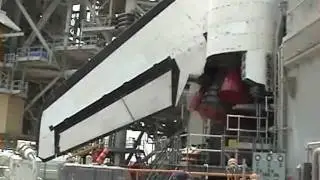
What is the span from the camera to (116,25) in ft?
106

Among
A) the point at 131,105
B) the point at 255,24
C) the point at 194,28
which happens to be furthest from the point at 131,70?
the point at 255,24

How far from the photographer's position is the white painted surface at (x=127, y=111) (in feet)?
59.2

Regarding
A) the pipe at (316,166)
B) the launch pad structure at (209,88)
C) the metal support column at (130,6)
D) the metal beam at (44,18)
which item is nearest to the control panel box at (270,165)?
the launch pad structure at (209,88)

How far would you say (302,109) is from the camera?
1354 cm

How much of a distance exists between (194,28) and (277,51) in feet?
11.6

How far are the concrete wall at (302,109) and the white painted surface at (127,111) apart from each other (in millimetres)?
4744

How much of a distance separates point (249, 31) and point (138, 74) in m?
4.40

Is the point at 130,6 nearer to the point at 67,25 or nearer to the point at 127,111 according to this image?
the point at 67,25

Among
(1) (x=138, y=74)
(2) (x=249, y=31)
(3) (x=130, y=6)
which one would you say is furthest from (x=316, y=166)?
(3) (x=130, y=6)

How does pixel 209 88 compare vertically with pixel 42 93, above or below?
below

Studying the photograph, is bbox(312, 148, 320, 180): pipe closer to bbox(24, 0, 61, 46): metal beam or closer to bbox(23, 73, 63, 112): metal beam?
bbox(23, 73, 63, 112): metal beam

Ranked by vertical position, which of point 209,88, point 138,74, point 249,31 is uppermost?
point 249,31

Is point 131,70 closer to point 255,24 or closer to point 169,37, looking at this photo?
point 169,37

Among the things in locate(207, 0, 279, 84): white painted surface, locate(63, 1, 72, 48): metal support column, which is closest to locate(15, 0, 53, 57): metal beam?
locate(63, 1, 72, 48): metal support column
